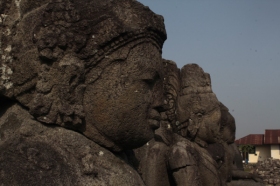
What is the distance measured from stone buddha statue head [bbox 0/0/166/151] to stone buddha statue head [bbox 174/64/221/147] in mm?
3840

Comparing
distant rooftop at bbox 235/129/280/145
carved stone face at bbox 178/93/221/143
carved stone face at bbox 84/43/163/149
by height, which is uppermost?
distant rooftop at bbox 235/129/280/145

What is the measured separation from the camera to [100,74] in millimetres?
2990

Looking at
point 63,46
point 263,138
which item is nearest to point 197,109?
point 63,46

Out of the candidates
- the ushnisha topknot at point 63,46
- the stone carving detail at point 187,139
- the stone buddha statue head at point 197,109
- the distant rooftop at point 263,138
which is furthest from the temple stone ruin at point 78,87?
the distant rooftop at point 263,138

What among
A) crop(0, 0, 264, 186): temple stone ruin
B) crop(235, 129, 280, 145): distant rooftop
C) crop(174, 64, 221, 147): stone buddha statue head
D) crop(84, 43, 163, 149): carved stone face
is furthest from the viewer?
crop(235, 129, 280, 145): distant rooftop

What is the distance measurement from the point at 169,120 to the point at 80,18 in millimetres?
3833

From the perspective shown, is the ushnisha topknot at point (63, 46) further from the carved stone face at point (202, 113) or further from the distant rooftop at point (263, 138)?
the distant rooftop at point (263, 138)

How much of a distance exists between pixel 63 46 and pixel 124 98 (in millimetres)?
493

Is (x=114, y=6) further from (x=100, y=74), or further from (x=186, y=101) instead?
(x=186, y=101)

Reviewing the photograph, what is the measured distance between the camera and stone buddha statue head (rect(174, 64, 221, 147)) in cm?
695

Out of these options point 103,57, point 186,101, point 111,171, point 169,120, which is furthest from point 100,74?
point 186,101

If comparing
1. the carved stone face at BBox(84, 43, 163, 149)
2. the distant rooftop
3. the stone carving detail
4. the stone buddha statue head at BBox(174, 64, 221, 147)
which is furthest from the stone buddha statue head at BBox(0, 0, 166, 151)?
the distant rooftop

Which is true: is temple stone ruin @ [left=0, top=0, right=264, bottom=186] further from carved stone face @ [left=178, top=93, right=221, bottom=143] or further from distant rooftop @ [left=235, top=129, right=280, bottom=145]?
distant rooftop @ [left=235, top=129, right=280, bottom=145]

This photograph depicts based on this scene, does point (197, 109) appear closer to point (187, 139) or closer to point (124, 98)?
point (187, 139)
